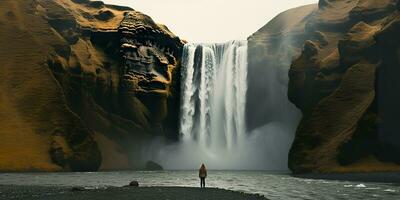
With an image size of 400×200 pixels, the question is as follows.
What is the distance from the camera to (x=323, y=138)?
274ft

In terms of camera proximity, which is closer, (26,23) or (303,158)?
(303,158)

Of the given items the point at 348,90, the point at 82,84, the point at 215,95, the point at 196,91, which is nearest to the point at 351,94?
the point at 348,90

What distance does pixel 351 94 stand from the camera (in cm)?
8581

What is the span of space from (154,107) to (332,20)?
171ft

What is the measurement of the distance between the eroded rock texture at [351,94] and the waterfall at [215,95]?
2526cm

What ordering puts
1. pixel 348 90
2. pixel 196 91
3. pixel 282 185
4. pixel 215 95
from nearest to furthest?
pixel 282 185
pixel 348 90
pixel 215 95
pixel 196 91

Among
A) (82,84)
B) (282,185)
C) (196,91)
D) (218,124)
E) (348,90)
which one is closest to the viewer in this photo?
(282,185)

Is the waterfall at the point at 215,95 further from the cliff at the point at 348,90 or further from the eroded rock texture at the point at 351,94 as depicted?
the eroded rock texture at the point at 351,94

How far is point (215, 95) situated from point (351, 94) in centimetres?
4732

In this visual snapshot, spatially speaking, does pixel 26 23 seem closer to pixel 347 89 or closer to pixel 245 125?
pixel 245 125

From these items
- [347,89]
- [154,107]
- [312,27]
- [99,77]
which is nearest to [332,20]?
[312,27]

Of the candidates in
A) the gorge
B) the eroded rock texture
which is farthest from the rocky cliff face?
the eroded rock texture

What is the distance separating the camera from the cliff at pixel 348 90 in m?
77.5

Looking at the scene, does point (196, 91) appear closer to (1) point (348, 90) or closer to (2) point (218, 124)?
(2) point (218, 124)
